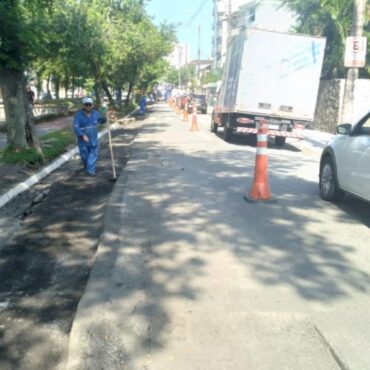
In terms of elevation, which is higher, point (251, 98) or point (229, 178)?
point (251, 98)

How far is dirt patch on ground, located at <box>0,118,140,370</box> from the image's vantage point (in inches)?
135

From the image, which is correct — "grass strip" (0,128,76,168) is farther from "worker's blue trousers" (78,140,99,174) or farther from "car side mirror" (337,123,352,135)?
"car side mirror" (337,123,352,135)

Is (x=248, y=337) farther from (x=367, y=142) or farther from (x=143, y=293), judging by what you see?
(x=367, y=142)

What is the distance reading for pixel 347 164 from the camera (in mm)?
6789

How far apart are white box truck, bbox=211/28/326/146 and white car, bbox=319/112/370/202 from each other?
24.5ft

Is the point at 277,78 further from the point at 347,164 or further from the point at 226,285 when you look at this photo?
the point at 226,285

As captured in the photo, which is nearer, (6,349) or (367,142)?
(6,349)

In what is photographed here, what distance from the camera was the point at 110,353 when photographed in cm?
323

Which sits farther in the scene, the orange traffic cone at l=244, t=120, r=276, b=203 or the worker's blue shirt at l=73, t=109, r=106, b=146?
the worker's blue shirt at l=73, t=109, r=106, b=146

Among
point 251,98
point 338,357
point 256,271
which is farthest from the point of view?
point 251,98

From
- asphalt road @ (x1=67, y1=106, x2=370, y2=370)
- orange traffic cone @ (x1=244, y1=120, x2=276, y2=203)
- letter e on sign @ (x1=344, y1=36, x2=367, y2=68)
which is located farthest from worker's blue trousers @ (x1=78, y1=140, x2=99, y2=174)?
letter e on sign @ (x1=344, y1=36, x2=367, y2=68)

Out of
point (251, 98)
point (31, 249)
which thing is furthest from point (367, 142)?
point (251, 98)

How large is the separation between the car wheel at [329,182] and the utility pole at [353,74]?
27.9ft

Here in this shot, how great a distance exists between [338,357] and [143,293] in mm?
1694
